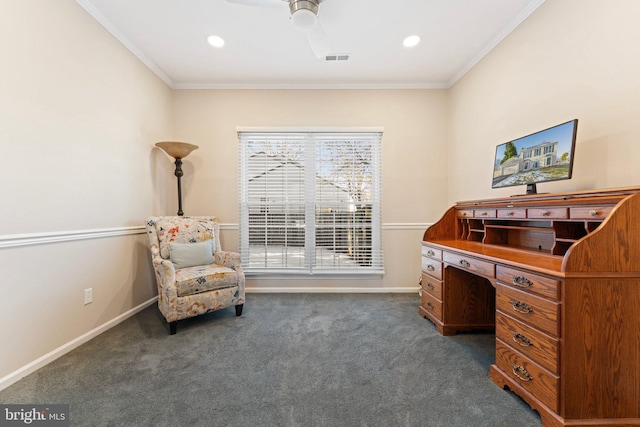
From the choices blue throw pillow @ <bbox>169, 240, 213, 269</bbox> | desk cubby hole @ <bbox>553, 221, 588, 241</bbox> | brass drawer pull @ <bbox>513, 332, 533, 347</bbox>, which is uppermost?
desk cubby hole @ <bbox>553, 221, 588, 241</bbox>

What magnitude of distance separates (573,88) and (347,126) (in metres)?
2.14

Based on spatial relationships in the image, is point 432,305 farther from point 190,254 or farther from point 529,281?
point 190,254

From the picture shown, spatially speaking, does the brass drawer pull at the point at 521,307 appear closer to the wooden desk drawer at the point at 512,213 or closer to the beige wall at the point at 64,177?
the wooden desk drawer at the point at 512,213

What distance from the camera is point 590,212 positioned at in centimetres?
141

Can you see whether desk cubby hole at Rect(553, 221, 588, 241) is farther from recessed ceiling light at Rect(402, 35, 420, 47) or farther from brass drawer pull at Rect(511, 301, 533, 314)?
recessed ceiling light at Rect(402, 35, 420, 47)

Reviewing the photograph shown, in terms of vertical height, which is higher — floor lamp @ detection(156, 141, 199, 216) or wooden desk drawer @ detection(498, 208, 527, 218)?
floor lamp @ detection(156, 141, 199, 216)

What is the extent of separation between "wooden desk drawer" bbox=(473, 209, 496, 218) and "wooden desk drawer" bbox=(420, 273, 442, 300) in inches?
26.7

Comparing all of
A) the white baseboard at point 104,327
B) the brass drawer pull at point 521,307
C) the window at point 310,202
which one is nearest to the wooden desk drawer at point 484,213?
the brass drawer pull at point 521,307

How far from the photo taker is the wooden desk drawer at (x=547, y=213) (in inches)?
61.3

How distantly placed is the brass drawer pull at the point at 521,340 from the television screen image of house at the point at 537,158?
102 centimetres

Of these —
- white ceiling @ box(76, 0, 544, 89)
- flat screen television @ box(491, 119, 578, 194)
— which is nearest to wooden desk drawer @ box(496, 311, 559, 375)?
flat screen television @ box(491, 119, 578, 194)

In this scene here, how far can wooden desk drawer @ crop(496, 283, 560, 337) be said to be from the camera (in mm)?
1253

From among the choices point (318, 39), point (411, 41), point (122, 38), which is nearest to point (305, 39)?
point (318, 39)

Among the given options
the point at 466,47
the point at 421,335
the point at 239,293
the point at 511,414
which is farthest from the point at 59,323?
the point at 466,47
